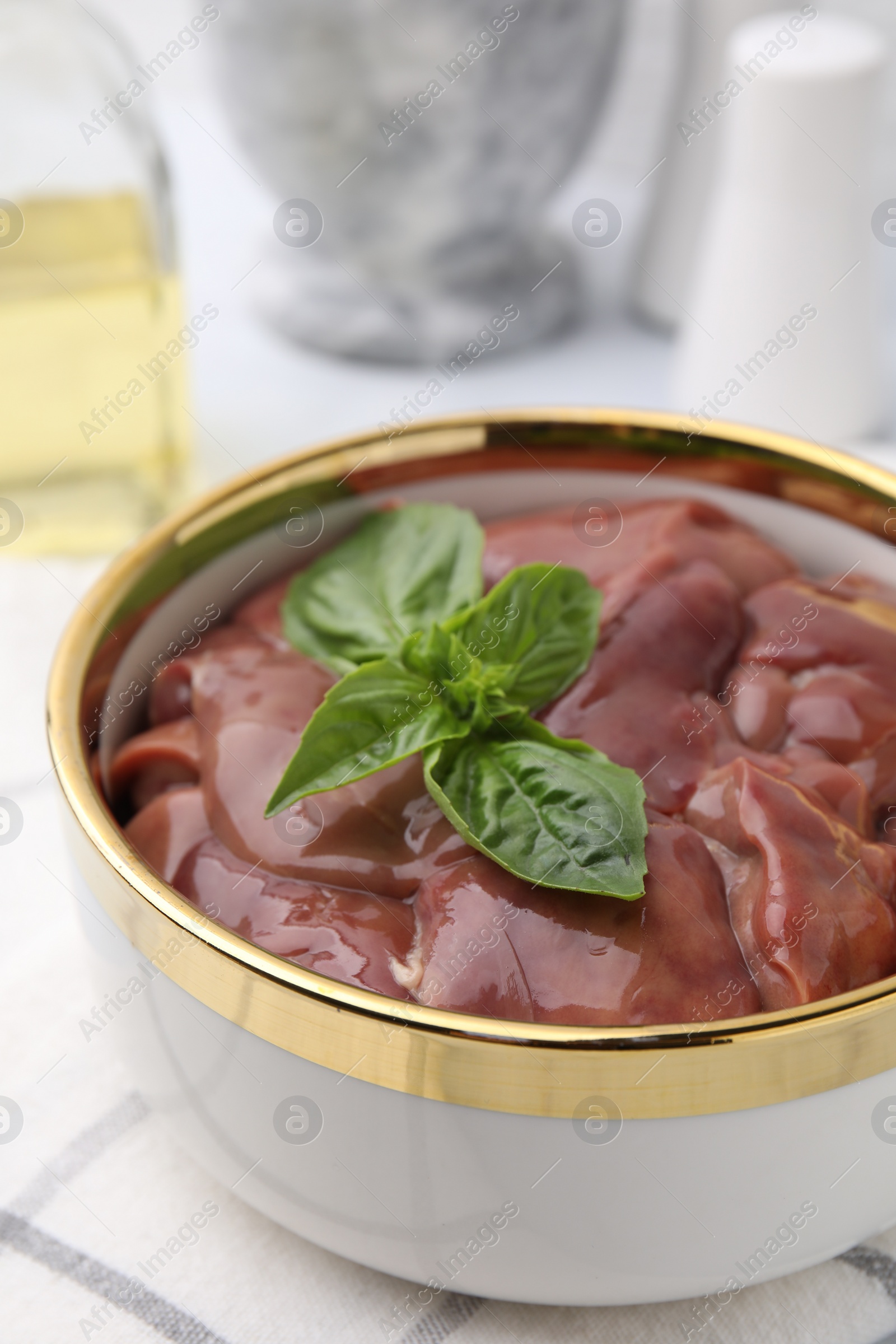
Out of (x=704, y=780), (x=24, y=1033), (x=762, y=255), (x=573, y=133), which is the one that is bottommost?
(x=704, y=780)

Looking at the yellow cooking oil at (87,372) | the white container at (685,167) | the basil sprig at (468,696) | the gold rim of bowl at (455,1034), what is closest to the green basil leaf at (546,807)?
the basil sprig at (468,696)

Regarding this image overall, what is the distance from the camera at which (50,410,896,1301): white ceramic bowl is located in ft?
2.73

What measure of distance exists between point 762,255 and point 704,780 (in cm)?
126

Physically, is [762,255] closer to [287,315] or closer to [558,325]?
[558,325]

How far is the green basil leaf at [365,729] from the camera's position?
1.03m

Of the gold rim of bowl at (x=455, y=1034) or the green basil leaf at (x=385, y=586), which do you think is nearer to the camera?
the gold rim of bowl at (x=455, y=1034)

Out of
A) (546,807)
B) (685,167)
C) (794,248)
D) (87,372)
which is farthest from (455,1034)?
(685,167)

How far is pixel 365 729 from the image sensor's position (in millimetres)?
1077

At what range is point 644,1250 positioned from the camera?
2.97 feet

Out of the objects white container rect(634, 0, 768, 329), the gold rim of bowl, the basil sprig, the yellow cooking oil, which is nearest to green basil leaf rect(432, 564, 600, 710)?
the basil sprig

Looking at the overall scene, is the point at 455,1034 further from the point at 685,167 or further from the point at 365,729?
the point at 685,167

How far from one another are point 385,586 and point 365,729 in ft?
0.98

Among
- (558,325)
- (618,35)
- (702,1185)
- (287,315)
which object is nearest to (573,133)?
(618,35)

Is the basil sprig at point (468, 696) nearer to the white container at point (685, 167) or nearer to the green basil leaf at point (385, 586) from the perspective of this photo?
the green basil leaf at point (385, 586)
